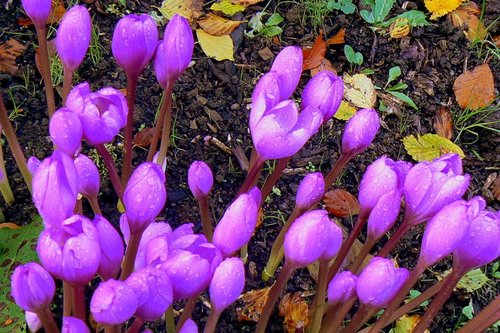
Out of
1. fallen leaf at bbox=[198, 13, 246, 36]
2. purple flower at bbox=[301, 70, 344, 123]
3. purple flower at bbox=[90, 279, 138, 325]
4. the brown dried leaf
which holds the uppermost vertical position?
purple flower at bbox=[301, 70, 344, 123]

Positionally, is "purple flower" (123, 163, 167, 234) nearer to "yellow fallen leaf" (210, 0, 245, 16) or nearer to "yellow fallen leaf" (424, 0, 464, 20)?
"yellow fallen leaf" (210, 0, 245, 16)

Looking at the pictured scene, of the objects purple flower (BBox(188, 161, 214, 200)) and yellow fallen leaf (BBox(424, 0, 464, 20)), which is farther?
yellow fallen leaf (BBox(424, 0, 464, 20))

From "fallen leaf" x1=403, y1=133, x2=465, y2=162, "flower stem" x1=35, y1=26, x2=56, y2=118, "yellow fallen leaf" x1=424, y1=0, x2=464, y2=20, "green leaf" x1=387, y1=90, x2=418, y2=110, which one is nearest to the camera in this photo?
"flower stem" x1=35, y1=26, x2=56, y2=118

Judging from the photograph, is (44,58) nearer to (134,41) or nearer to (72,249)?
(134,41)

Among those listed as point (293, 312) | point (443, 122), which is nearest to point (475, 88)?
point (443, 122)

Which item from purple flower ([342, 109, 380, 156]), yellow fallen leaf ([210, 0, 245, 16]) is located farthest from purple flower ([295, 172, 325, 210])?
yellow fallen leaf ([210, 0, 245, 16])

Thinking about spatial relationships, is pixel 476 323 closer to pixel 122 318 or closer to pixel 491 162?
pixel 122 318
